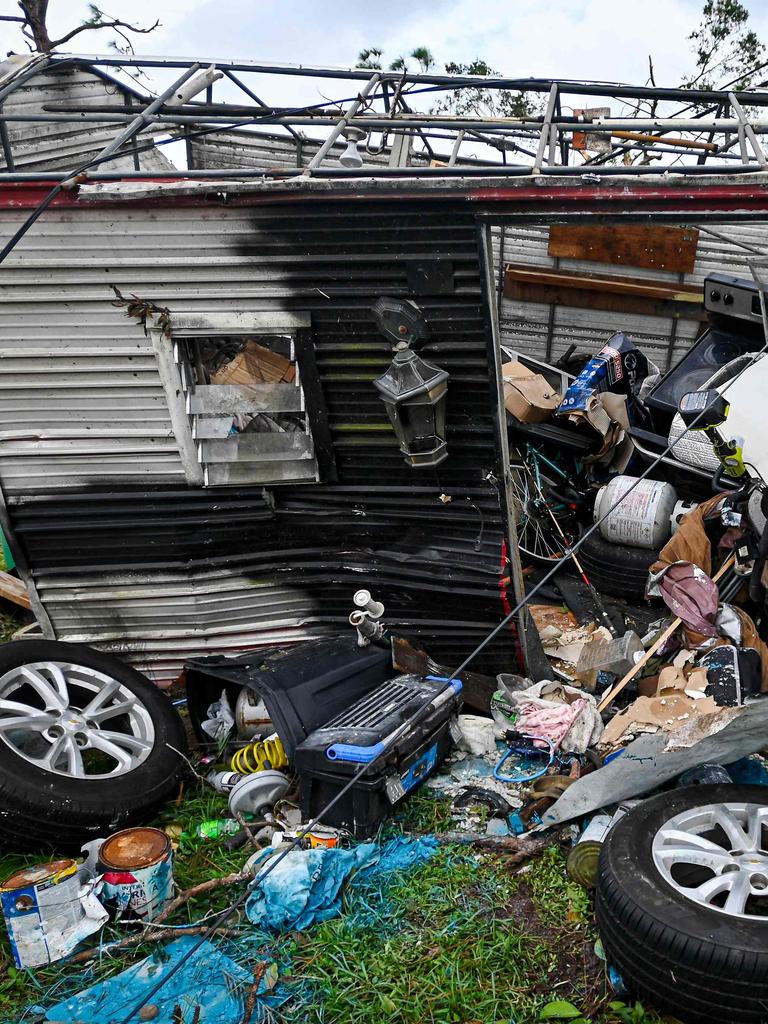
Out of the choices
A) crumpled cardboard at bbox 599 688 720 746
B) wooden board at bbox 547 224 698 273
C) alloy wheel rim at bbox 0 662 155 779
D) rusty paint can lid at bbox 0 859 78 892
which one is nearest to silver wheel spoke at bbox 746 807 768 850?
crumpled cardboard at bbox 599 688 720 746

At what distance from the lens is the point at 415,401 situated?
541 centimetres

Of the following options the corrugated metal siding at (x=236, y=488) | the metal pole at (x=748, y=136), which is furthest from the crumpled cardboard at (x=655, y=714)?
the metal pole at (x=748, y=136)

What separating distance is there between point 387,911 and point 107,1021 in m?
1.33

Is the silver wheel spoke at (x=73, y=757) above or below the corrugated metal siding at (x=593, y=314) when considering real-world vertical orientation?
below

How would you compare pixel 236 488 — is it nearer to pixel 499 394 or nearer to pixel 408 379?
pixel 408 379

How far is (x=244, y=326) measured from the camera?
5559mm

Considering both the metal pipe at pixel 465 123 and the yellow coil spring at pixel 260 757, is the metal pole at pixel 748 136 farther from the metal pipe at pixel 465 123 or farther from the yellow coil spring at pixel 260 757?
the yellow coil spring at pixel 260 757

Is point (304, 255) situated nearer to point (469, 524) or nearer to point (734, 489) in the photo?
point (469, 524)

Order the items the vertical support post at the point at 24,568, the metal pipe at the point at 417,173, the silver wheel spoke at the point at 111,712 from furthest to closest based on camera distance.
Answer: the vertical support post at the point at 24,568 → the silver wheel spoke at the point at 111,712 → the metal pipe at the point at 417,173

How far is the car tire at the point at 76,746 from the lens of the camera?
15.4ft

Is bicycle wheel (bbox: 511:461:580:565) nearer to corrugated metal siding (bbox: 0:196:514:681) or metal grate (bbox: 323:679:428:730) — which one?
corrugated metal siding (bbox: 0:196:514:681)

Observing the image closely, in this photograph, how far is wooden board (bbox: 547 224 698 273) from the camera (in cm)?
1048

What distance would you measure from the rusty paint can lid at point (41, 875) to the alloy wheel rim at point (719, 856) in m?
2.76

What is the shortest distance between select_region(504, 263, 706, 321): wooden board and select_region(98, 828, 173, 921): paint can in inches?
337
